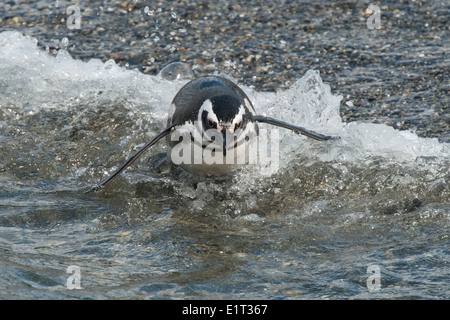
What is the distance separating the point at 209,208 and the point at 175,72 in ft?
8.92

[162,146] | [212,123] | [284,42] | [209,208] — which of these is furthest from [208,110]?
[284,42]

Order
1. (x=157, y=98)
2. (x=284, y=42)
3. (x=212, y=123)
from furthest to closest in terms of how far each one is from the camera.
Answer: (x=284, y=42), (x=157, y=98), (x=212, y=123)

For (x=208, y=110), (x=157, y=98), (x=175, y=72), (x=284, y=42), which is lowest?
(x=208, y=110)

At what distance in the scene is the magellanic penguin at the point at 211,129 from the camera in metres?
4.46

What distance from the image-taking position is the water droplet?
712cm

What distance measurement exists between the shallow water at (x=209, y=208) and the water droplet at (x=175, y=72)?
0.32 meters

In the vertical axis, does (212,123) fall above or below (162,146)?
below

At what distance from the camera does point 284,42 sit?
8.11 metres

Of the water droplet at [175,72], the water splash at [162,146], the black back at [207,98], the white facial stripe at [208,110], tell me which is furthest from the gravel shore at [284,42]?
the white facial stripe at [208,110]

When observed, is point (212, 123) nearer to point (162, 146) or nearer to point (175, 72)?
point (162, 146)

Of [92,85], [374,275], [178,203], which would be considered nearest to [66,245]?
[178,203]

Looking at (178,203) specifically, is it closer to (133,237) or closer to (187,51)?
(133,237)

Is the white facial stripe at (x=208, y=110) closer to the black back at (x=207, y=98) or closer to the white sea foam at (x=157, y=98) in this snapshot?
the black back at (x=207, y=98)
